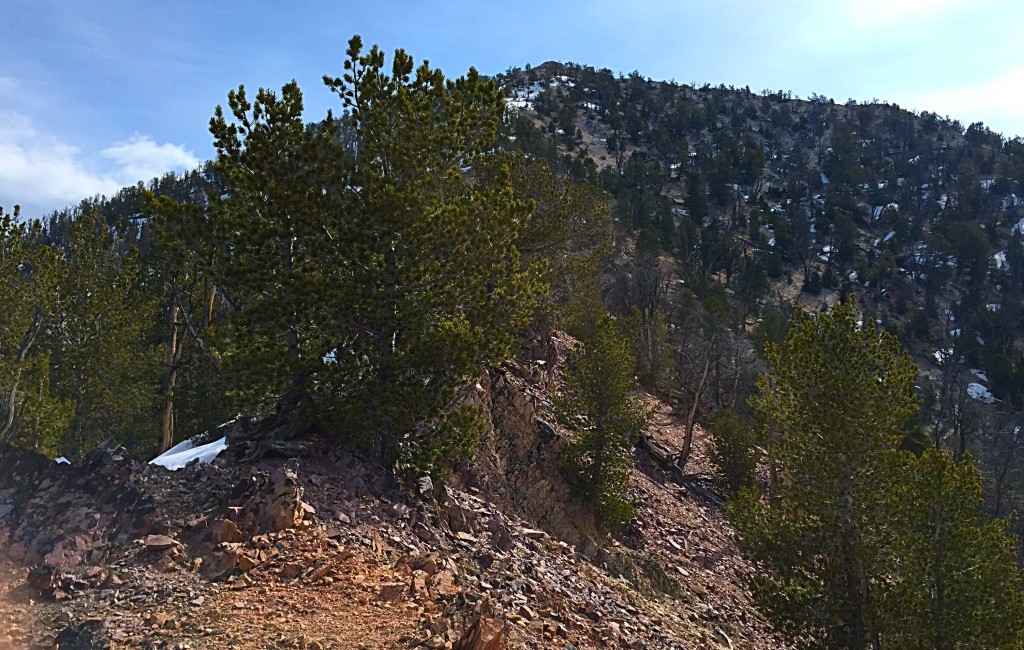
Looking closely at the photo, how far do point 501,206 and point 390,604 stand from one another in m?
6.18

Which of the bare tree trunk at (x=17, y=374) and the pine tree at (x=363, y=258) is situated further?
the bare tree trunk at (x=17, y=374)

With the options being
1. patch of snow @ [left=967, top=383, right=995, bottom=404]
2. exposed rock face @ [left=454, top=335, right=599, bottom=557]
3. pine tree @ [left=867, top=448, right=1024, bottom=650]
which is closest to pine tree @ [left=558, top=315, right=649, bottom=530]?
exposed rock face @ [left=454, top=335, right=599, bottom=557]

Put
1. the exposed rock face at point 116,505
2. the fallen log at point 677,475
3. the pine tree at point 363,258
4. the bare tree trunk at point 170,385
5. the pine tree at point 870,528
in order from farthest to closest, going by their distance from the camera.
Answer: the fallen log at point 677,475 → the bare tree trunk at point 170,385 → the pine tree at point 870,528 → the pine tree at point 363,258 → the exposed rock face at point 116,505

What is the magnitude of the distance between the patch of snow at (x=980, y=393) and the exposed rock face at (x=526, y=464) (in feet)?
168

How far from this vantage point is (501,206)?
34.9 ft

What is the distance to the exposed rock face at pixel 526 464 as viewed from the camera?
50.8 ft

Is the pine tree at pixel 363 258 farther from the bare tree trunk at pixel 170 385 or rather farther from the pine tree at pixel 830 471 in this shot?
the bare tree trunk at pixel 170 385

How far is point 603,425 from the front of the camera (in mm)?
16781

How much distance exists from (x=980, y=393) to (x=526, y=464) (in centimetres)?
5481

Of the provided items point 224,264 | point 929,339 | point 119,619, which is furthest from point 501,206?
point 929,339

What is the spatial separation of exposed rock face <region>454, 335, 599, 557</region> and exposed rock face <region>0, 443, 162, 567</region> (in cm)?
692

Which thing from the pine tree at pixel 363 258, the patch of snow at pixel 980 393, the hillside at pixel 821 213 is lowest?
the patch of snow at pixel 980 393

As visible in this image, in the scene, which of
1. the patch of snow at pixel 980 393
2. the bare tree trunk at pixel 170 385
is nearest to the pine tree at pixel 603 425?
the bare tree trunk at pixel 170 385

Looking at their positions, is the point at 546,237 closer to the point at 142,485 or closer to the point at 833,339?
the point at 833,339
